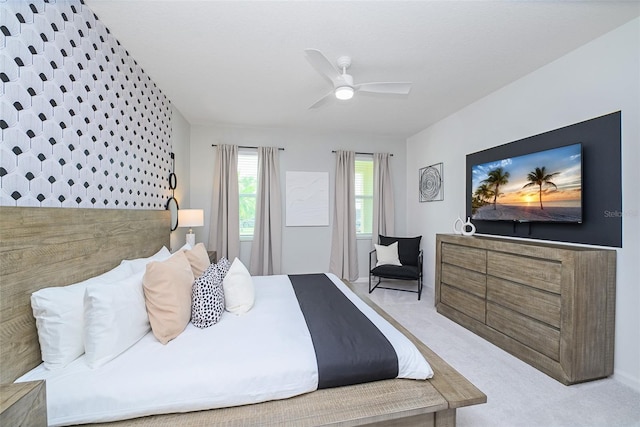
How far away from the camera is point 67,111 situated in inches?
62.6

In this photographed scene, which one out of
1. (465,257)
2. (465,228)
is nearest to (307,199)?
(465,228)

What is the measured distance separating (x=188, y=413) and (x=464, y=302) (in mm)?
2782

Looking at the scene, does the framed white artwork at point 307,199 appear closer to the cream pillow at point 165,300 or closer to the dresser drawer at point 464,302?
the dresser drawer at point 464,302

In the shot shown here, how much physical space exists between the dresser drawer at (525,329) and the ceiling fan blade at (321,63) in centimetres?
257

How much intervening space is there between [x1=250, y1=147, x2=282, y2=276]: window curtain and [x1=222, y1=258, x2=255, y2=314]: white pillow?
7.72 ft

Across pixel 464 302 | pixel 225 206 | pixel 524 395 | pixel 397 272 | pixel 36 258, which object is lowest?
pixel 524 395

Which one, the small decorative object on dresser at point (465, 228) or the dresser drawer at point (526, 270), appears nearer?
the dresser drawer at point (526, 270)

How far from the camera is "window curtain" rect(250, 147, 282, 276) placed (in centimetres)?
429

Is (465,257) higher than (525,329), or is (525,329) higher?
(465,257)

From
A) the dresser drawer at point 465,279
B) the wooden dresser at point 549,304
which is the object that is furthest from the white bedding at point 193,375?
the dresser drawer at point 465,279

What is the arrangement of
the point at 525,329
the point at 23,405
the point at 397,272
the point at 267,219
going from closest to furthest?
the point at 23,405 < the point at 525,329 < the point at 397,272 < the point at 267,219

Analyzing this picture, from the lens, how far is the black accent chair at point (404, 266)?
3.83 metres

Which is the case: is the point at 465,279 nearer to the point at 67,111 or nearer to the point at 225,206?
the point at 225,206

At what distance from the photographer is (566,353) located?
1941mm
